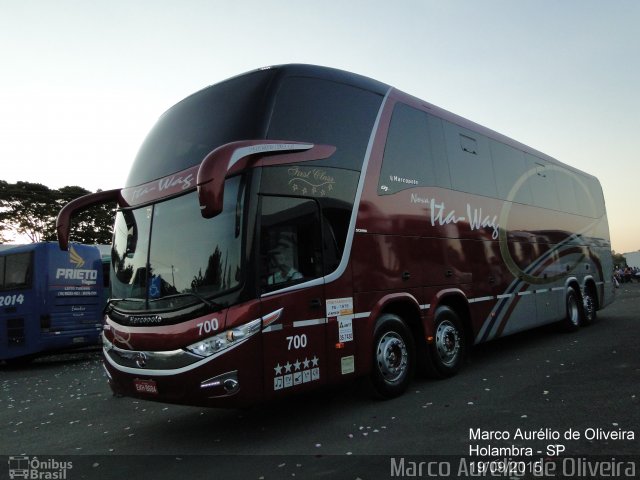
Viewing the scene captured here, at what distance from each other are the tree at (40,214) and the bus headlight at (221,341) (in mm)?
34877

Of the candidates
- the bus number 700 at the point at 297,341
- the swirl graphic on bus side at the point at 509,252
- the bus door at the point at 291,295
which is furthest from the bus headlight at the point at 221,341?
the swirl graphic on bus side at the point at 509,252

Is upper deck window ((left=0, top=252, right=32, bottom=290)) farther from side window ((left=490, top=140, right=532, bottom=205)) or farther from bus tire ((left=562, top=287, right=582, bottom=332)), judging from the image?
bus tire ((left=562, top=287, right=582, bottom=332))

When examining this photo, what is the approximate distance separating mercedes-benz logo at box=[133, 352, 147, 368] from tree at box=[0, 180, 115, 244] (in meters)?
34.2

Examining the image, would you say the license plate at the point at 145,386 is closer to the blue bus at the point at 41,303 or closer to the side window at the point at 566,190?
the blue bus at the point at 41,303

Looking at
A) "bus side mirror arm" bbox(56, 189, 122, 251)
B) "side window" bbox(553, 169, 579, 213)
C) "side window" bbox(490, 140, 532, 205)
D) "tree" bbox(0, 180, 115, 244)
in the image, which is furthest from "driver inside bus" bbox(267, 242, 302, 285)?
"tree" bbox(0, 180, 115, 244)

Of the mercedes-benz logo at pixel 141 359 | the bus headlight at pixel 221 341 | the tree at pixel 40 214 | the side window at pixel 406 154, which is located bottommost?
the mercedes-benz logo at pixel 141 359

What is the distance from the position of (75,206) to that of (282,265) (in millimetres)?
3125

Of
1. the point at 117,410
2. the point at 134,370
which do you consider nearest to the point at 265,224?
the point at 134,370

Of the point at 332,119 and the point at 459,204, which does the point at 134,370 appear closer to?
the point at 332,119

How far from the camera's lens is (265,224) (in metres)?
5.15

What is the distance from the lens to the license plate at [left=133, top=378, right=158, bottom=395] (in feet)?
16.5

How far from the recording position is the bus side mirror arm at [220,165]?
14.2ft

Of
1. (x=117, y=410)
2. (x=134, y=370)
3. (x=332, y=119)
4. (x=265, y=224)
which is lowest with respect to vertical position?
(x=117, y=410)

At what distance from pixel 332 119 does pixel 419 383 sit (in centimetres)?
399
